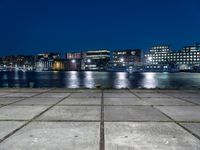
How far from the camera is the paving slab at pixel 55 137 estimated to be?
495cm

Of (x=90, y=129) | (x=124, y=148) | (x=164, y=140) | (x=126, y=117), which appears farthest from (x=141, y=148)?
(x=126, y=117)

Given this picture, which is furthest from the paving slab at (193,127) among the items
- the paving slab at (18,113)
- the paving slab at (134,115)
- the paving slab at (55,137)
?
the paving slab at (18,113)

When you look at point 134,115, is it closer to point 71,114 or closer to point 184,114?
point 184,114

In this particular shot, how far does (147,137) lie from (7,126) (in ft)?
12.0

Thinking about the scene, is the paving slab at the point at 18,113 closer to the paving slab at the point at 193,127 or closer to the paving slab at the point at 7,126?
the paving slab at the point at 7,126

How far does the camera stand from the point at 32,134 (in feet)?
19.1

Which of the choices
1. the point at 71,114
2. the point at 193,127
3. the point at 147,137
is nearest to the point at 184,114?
the point at 193,127

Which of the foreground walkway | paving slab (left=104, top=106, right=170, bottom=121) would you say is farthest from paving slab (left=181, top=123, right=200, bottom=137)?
paving slab (left=104, top=106, right=170, bottom=121)

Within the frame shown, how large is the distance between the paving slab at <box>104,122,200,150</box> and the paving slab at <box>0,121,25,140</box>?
2362 mm

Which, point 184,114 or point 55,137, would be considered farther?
point 184,114

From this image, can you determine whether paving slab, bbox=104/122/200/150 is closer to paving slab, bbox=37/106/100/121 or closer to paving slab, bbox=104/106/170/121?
paving slab, bbox=104/106/170/121

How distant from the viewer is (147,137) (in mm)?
5574

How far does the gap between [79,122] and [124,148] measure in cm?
250

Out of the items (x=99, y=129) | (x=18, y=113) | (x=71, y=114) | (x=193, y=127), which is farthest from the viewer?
(x=18, y=113)
